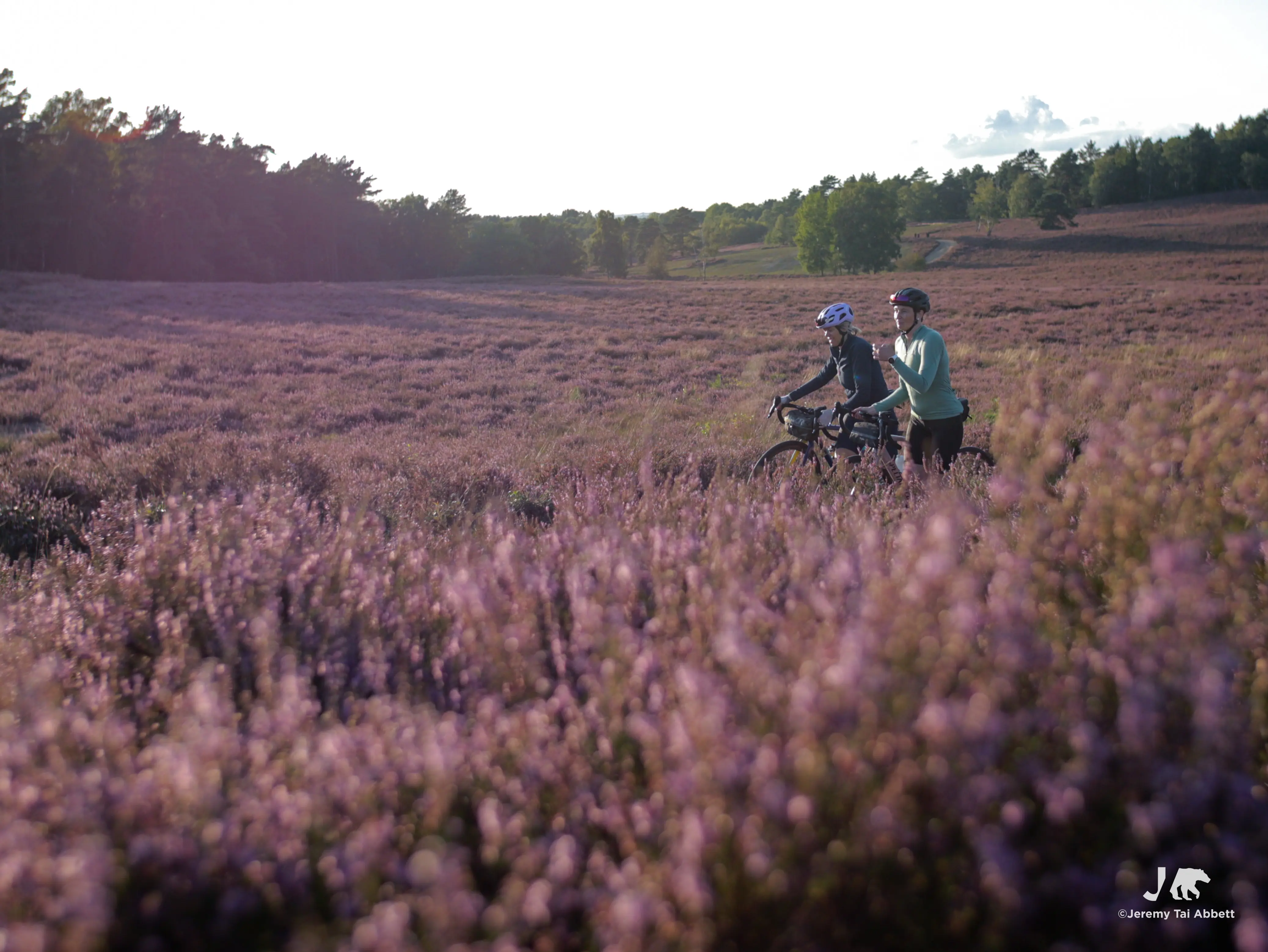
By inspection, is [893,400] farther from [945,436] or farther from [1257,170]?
[1257,170]

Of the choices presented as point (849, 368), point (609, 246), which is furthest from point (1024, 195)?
point (849, 368)

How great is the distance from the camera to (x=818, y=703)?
1703 millimetres

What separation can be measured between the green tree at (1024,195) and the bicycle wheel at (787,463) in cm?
10673

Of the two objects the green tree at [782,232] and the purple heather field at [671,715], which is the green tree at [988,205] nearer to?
the green tree at [782,232]

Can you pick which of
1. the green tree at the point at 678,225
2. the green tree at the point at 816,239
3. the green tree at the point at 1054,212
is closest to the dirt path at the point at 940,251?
the green tree at the point at 1054,212

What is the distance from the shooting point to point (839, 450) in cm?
740

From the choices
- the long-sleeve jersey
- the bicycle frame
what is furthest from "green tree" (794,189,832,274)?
the bicycle frame

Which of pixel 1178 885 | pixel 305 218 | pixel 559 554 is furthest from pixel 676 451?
pixel 305 218

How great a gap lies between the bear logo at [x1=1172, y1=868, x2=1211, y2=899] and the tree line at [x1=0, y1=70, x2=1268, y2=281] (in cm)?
6164

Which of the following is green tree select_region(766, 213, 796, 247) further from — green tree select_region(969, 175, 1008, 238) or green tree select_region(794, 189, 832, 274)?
green tree select_region(794, 189, 832, 274)

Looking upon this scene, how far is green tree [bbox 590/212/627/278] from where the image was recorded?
331 feet

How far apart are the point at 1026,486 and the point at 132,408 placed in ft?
41.2

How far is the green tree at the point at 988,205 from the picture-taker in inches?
3912

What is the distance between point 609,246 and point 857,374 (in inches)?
3837
